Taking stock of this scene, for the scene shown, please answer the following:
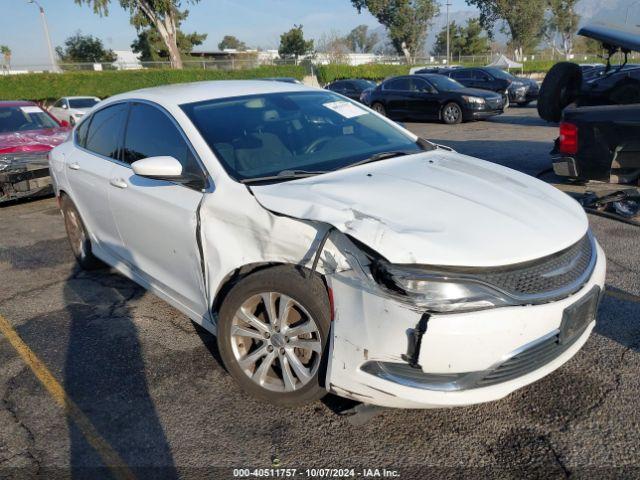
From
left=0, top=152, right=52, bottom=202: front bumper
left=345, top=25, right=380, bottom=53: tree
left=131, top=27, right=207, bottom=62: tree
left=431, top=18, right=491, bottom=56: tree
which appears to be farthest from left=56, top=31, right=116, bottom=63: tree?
left=345, top=25, right=380, bottom=53: tree

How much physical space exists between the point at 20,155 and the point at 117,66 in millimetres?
33590

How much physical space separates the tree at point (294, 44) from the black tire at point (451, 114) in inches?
2078

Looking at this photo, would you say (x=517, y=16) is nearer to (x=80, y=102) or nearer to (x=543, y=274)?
(x=80, y=102)

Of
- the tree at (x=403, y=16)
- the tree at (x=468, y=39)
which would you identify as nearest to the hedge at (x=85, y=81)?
the tree at (x=403, y=16)

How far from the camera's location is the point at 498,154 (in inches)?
384

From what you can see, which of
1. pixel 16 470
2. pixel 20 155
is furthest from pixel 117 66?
pixel 16 470

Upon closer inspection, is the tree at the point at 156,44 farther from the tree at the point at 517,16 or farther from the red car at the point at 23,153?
the red car at the point at 23,153

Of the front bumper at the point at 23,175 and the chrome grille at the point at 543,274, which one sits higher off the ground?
the chrome grille at the point at 543,274

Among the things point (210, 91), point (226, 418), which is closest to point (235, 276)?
point (226, 418)

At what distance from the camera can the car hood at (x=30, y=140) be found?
7.63 meters

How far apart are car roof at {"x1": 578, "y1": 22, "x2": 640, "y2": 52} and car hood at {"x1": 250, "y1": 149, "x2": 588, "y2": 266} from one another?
349 cm

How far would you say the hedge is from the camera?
92.7 feet

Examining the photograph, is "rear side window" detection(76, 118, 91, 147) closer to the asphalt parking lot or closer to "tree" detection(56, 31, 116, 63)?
the asphalt parking lot

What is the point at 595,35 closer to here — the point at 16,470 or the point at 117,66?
the point at 16,470
